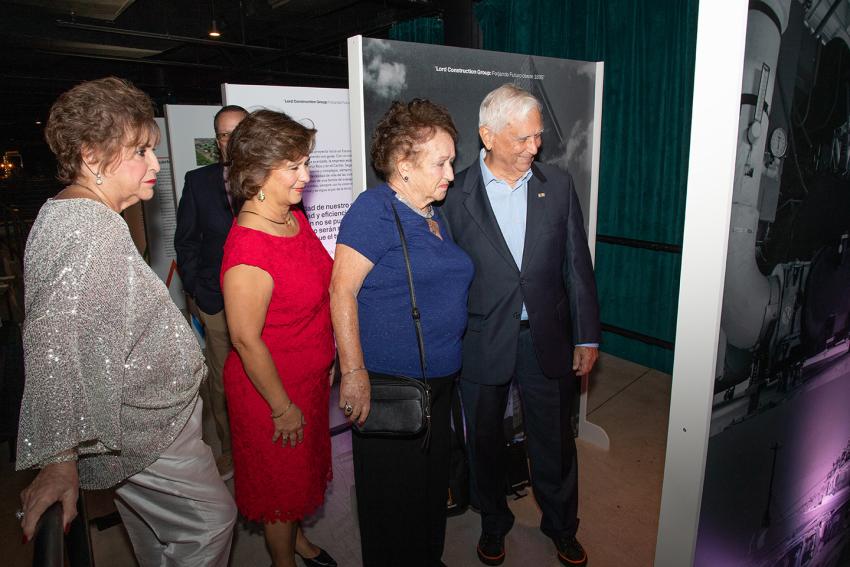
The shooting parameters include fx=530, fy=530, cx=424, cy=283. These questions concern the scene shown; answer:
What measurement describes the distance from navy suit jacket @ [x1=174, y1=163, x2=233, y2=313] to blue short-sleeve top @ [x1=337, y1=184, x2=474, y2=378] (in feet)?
4.24

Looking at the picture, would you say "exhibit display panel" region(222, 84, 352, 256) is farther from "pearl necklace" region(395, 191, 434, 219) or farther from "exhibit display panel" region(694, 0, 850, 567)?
"exhibit display panel" region(694, 0, 850, 567)

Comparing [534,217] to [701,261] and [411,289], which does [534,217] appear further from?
[701,261]

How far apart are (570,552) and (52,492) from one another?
6.60 ft

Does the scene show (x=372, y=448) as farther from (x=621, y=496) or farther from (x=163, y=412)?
(x=621, y=496)

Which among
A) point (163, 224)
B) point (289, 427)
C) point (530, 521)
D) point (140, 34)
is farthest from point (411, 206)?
point (140, 34)

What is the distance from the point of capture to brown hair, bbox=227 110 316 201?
5.66ft

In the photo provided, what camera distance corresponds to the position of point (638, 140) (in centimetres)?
438

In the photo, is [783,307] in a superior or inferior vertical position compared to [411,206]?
inferior

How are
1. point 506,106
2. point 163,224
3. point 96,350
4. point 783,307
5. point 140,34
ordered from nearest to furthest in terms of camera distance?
point 783,307 → point 96,350 → point 506,106 → point 163,224 → point 140,34

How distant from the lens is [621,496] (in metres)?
2.82

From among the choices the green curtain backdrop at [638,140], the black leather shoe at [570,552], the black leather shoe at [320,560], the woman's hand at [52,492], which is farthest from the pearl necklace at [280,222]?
the green curtain backdrop at [638,140]

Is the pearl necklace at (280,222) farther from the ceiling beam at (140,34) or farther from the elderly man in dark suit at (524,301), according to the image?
the ceiling beam at (140,34)

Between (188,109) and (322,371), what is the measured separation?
132 inches

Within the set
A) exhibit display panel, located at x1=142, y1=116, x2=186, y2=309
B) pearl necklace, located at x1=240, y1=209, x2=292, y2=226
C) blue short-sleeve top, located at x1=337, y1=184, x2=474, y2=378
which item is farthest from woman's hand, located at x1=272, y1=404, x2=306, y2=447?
exhibit display panel, located at x1=142, y1=116, x2=186, y2=309
